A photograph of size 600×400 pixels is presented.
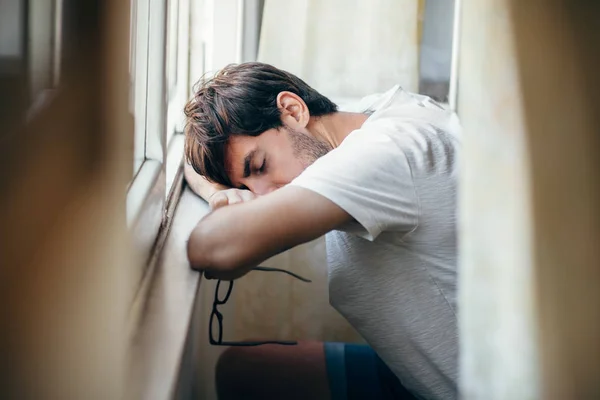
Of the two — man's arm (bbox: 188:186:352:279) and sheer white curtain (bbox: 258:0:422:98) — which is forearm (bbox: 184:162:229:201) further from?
sheer white curtain (bbox: 258:0:422:98)

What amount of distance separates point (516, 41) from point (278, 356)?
872 mm

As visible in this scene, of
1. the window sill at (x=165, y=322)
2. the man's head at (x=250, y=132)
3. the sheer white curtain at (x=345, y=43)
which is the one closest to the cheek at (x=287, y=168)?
the man's head at (x=250, y=132)

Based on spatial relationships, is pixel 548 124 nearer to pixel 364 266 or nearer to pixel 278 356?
pixel 364 266

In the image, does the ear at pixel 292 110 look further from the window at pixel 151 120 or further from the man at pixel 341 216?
the window at pixel 151 120

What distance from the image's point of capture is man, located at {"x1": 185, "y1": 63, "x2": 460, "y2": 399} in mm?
831

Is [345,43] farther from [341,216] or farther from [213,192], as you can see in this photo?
[341,216]

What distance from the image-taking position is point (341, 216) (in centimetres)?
83

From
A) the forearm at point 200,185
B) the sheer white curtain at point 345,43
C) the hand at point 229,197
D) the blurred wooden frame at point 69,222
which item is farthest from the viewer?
the sheer white curtain at point 345,43

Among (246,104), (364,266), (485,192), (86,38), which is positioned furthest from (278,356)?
(86,38)

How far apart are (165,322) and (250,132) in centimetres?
39

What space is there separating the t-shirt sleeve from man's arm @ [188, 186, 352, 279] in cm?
1

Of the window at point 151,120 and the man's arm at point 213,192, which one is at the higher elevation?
the window at point 151,120

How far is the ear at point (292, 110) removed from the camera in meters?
1.07

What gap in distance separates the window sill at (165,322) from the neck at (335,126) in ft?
0.70
